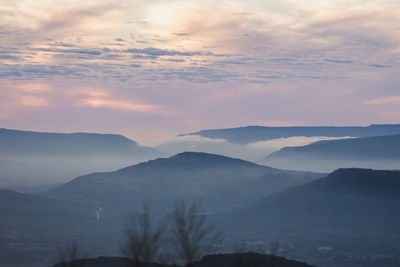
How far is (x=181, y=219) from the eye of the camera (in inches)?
3979

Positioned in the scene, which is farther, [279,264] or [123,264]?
[123,264]

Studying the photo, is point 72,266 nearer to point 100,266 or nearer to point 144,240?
point 144,240

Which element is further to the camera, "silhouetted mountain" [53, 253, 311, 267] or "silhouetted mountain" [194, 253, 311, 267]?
"silhouetted mountain" [194, 253, 311, 267]

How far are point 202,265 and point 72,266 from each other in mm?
49186

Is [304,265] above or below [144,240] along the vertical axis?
below

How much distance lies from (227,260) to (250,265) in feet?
88.1

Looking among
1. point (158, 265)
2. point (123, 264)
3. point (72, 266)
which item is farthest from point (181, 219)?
point (123, 264)

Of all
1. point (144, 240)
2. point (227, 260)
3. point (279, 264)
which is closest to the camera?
point (144, 240)

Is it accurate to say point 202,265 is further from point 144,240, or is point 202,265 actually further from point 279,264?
point 144,240

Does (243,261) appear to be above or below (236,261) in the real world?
below

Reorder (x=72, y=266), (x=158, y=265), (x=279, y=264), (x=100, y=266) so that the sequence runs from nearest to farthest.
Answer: (x=72, y=266) < (x=158, y=265) < (x=279, y=264) < (x=100, y=266)

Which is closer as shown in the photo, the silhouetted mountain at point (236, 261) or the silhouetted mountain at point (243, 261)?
the silhouetted mountain at point (243, 261)

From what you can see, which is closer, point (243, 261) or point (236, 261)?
point (236, 261)

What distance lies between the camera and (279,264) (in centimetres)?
11850
